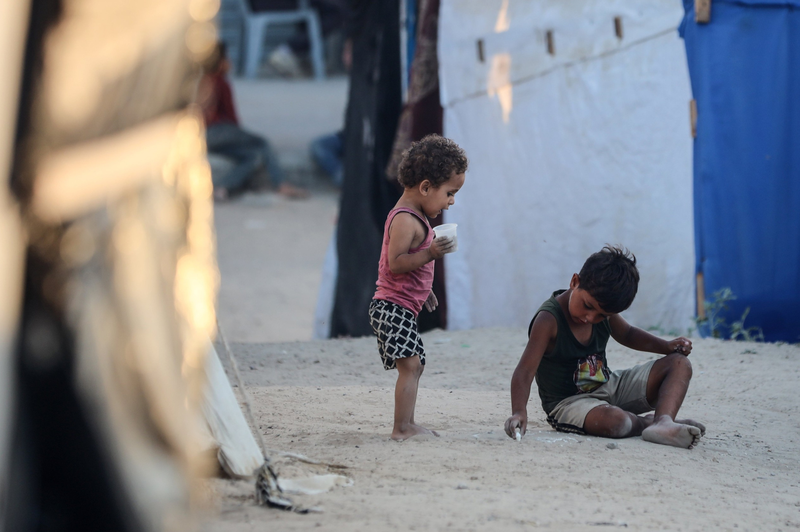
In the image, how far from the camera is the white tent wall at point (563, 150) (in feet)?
16.1

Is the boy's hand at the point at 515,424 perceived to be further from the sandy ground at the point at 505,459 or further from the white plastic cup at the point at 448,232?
the white plastic cup at the point at 448,232

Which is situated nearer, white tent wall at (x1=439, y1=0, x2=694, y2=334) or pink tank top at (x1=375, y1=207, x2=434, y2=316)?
pink tank top at (x1=375, y1=207, x2=434, y2=316)

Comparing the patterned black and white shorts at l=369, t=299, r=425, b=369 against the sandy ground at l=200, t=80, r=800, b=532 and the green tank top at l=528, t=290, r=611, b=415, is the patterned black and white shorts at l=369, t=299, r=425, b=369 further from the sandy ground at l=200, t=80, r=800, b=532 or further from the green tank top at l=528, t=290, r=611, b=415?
the green tank top at l=528, t=290, r=611, b=415

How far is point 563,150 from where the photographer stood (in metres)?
5.35

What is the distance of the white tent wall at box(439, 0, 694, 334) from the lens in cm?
491

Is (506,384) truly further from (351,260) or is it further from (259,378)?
(351,260)

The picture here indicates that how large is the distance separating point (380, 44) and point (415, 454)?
14.7 feet

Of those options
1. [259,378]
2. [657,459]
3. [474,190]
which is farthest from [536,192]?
[657,459]

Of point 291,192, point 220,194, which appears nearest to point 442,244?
point 220,194

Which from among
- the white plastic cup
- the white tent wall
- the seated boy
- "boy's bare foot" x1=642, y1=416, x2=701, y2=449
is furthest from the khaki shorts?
the white tent wall

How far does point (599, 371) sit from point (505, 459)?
740 mm

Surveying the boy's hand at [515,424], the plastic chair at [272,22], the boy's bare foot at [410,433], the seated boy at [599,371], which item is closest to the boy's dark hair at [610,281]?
the seated boy at [599,371]

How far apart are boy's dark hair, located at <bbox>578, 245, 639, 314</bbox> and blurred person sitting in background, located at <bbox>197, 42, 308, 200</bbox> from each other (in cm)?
856

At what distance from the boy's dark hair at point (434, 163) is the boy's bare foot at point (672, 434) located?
114 centimetres
